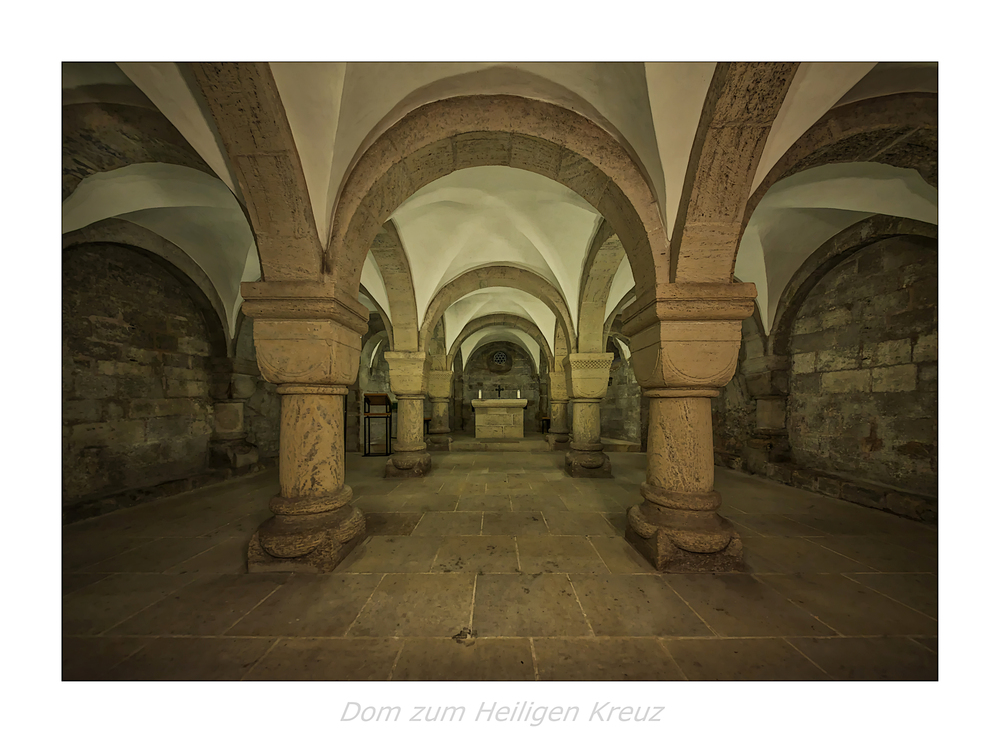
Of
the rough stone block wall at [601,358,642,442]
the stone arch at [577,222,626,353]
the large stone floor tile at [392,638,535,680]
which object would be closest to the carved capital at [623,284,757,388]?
the large stone floor tile at [392,638,535,680]

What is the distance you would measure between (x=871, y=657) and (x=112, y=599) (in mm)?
4312

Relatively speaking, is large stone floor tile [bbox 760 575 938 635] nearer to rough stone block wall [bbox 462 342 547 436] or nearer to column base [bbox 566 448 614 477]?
column base [bbox 566 448 614 477]

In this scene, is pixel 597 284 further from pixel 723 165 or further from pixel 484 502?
pixel 484 502

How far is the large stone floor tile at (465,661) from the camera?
1531mm

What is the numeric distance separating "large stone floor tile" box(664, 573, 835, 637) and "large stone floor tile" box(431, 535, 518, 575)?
1.15 meters

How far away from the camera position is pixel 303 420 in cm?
262

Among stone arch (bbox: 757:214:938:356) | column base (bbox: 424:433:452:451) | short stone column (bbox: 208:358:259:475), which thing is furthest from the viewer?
column base (bbox: 424:433:452:451)

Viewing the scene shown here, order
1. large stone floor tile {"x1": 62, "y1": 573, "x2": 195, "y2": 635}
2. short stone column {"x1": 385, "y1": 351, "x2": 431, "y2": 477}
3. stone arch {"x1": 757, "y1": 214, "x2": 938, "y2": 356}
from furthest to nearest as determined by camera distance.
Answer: short stone column {"x1": 385, "y1": 351, "x2": 431, "y2": 477}, stone arch {"x1": 757, "y1": 214, "x2": 938, "y2": 356}, large stone floor tile {"x1": 62, "y1": 573, "x2": 195, "y2": 635}

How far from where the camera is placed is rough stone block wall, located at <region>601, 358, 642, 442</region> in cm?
1128

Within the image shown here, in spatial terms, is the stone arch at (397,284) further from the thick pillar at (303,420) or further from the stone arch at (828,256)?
the stone arch at (828,256)

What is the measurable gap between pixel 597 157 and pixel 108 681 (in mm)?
4305

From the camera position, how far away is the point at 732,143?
2273 mm

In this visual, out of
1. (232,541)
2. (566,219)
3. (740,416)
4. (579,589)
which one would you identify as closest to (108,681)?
(232,541)

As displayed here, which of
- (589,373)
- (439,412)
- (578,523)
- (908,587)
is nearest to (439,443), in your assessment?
(439,412)
